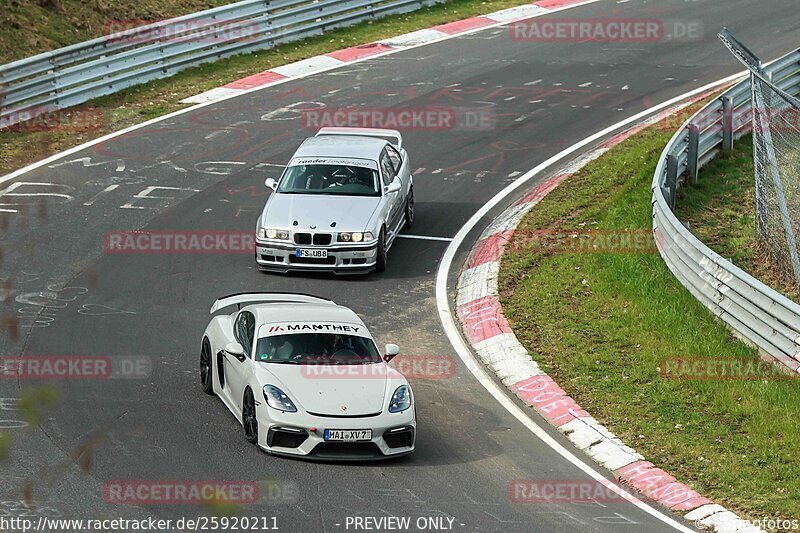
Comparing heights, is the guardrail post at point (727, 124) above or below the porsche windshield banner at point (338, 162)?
below

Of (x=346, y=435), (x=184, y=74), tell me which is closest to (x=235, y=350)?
(x=346, y=435)

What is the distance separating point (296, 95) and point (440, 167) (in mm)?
4963

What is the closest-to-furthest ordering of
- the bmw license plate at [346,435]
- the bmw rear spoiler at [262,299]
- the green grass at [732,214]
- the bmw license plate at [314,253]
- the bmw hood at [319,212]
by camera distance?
1. the bmw license plate at [346,435]
2. the bmw rear spoiler at [262,299]
3. the green grass at [732,214]
4. the bmw license plate at [314,253]
5. the bmw hood at [319,212]

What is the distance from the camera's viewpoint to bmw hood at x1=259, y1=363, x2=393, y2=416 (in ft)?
39.6

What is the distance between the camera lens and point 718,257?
49.6 feet

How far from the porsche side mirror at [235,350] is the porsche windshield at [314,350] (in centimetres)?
17

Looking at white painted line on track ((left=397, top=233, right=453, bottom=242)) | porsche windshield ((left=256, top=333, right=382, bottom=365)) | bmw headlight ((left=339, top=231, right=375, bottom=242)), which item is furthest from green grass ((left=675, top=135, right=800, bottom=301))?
porsche windshield ((left=256, top=333, right=382, bottom=365))

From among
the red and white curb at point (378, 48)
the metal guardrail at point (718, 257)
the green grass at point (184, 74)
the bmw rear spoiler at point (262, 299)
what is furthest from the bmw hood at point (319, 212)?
the red and white curb at point (378, 48)

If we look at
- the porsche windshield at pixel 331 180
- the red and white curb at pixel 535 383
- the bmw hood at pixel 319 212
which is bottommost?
the red and white curb at pixel 535 383

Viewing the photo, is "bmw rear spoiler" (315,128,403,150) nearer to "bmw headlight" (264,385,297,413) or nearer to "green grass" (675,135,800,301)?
"green grass" (675,135,800,301)

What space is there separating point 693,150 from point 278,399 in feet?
36.9

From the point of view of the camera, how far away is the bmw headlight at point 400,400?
1227cm

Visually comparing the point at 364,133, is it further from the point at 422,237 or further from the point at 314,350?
the point at 314,350

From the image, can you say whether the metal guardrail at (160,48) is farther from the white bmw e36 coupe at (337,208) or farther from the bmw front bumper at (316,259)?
the bmw front bumper at (316,259)
